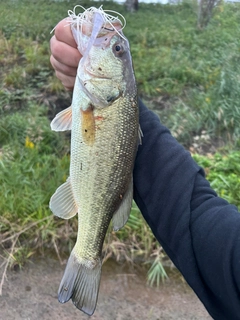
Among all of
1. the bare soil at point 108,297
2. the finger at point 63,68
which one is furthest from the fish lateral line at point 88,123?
the bare soil at point 108,297

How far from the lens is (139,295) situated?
→ 2.71m

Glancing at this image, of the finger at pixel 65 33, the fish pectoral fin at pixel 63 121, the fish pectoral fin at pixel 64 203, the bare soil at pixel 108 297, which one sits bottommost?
the bare soil at pixel 108 297

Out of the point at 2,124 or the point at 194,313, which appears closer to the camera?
the point at 194,313

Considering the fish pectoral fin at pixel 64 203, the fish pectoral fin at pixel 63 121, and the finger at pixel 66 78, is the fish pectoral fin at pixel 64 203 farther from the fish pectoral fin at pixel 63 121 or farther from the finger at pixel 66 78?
the finger at pixel 66 78

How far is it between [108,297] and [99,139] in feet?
5.43

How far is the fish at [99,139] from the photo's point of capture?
134 centimetres

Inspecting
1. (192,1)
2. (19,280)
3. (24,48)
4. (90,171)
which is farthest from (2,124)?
(192,1)

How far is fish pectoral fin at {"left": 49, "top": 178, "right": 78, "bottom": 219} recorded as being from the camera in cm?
145

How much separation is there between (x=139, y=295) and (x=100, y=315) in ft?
0.99

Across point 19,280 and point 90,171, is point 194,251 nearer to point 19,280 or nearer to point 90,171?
point 90,171

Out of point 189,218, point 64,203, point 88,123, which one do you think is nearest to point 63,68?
point 88,123

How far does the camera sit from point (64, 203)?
4.80 feet

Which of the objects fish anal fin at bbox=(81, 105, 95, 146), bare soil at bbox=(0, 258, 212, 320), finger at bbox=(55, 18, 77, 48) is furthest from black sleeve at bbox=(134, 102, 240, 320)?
bare soil at bbox=(0, 258, 212, 320)

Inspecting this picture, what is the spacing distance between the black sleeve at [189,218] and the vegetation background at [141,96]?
147 centimetres
